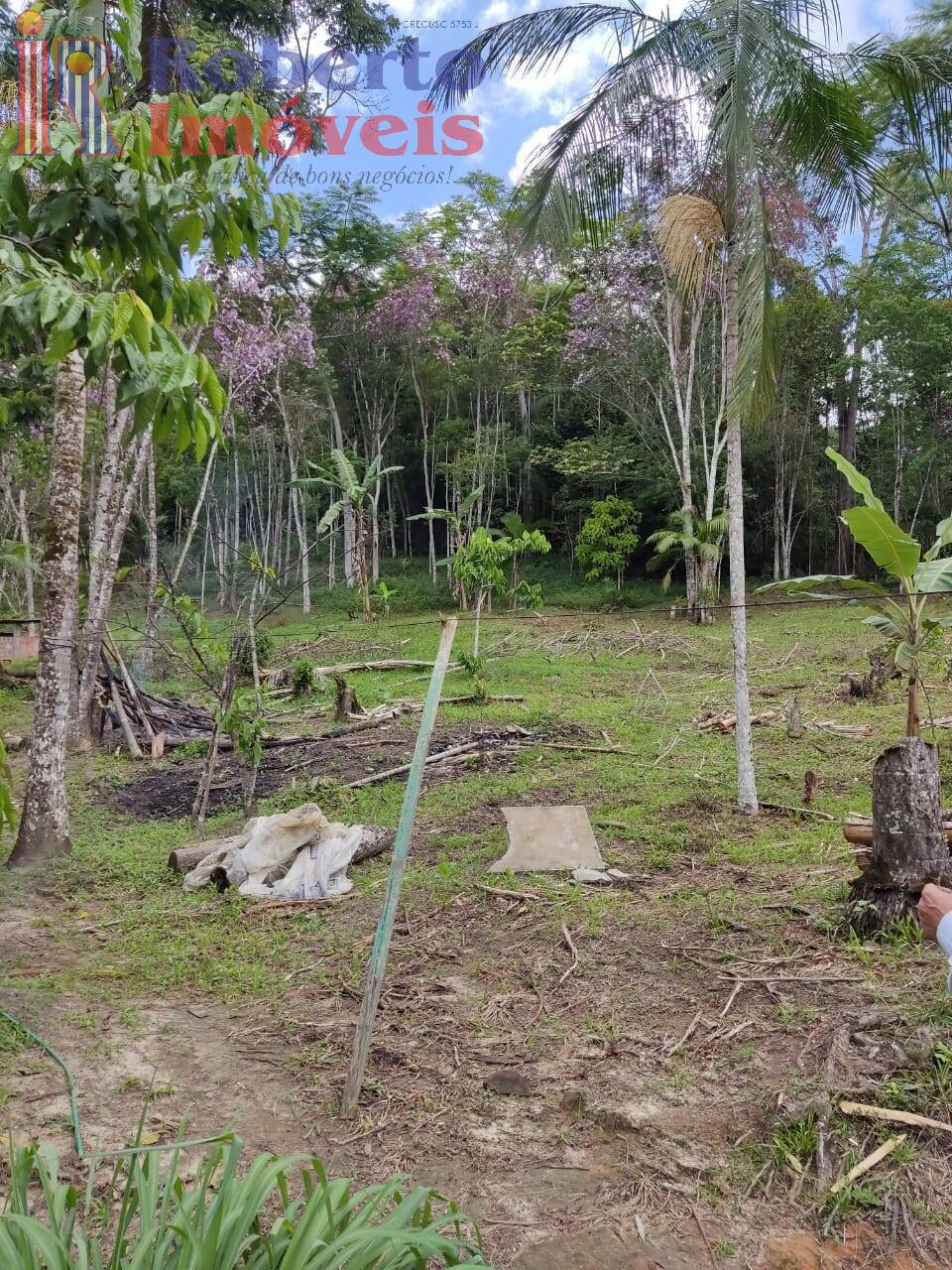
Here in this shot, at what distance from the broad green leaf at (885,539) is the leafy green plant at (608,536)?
1610 cm

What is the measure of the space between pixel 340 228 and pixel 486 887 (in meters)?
15.4

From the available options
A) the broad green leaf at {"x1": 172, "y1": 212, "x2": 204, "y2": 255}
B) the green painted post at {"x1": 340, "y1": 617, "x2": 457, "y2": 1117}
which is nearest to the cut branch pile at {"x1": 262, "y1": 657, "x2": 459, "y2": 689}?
the green painted post at {"x1": 340, "y1": 617, "x2": 457, "y2": 1117}

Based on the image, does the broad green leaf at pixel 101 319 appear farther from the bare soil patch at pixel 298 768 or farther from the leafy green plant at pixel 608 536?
the leafy green plant at pixel 608 536

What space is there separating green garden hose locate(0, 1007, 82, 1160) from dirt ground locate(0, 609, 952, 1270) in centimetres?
4

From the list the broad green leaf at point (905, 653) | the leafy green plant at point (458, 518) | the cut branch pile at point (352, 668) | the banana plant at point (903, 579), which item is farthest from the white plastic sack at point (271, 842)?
the leafy green plant at point (458, 518)

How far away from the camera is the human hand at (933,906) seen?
2162mm

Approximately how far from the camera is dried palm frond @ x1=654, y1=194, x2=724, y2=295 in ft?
18.3

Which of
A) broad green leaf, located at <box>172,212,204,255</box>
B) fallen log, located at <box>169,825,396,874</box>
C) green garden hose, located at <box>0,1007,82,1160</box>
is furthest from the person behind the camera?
fallen log, located at <box>169,825,396,874</box>

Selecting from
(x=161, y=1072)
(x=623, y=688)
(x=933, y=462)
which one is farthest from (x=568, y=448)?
(x=161, y=1072)

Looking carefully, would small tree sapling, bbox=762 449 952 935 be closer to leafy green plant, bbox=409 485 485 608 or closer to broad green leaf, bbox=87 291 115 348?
broad green leaf, bbox=87 291 115 348

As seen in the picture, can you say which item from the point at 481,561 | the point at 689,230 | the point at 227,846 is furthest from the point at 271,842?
the point at 481,561

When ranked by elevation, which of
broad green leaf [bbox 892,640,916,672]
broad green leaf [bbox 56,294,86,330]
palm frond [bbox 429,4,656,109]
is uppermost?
palm frond [bbox 429,4,656,109]

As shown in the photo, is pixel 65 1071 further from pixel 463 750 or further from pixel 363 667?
pixel 363 667

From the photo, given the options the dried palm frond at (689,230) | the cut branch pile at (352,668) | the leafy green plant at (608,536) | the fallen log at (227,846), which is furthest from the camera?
the leafy green plant at (608,536)
